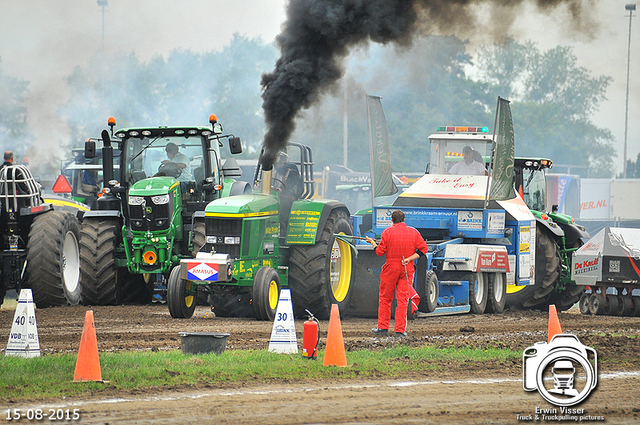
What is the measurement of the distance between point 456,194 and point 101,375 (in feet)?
28.9

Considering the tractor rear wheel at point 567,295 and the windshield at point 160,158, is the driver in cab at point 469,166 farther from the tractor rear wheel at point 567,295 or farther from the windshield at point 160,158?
the windshield at point 160,158

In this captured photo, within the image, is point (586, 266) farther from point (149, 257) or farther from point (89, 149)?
point (89, 149)

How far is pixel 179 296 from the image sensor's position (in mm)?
11750

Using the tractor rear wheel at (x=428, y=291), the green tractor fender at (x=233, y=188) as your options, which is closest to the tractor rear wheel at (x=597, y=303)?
the tractor rear wheel at (x=428, y=291)

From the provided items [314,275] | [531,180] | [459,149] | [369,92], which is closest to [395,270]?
[314,275]

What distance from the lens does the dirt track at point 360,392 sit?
6.46m

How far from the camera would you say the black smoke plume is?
500 inches

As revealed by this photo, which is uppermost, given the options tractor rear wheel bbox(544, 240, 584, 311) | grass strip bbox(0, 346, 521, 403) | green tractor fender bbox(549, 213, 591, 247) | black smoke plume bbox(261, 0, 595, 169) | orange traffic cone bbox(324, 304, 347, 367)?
black smoke plume bbox(261, 0, 595, 169)

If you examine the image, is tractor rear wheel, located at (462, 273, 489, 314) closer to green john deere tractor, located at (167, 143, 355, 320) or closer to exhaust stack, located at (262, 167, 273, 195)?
green john deere tractor, located at (167, 143, 355, 320)

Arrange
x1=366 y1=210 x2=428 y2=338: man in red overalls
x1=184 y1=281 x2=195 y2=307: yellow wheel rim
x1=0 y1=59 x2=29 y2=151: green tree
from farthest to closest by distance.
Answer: x1=0 y1=59 x2=29 y2=151: green tree, x1=184 y1=281 x2=195 y2=307: yellow wheel rim, x1=366 y1=210 x2=428 y2=338: man in red overalls

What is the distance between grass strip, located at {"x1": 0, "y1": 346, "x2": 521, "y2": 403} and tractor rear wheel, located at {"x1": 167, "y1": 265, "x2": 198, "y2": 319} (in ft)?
8.76

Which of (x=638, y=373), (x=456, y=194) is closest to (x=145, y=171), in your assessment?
(x=456, y=194)

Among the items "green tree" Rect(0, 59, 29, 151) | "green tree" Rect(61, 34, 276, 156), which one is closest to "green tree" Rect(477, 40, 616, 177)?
"green tree" Rect(61, 34, 276, 156)

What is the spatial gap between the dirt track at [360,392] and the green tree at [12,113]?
10409mm
